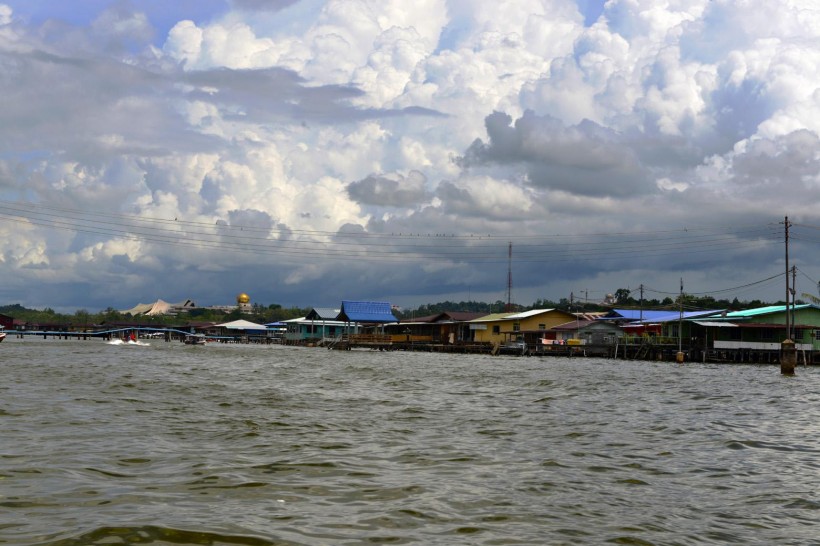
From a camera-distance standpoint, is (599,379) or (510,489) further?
(599,379)

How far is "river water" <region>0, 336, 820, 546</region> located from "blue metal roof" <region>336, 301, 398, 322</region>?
272 feet

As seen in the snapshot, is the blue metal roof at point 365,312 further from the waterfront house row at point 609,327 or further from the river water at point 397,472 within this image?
the river water at point 397,472

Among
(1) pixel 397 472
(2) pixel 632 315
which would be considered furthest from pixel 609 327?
(1) pixel 397 472

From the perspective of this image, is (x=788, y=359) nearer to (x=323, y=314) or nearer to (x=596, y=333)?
(x=596, y=333)

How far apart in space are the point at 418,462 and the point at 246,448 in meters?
2.97

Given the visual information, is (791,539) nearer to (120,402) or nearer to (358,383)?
(120,402)

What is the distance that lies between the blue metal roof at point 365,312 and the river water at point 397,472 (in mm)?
82922

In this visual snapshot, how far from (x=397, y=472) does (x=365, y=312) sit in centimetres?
9624

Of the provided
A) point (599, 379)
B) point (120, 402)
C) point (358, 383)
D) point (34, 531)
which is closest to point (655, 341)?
point (599, 379)

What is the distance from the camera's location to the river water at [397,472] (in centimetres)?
752

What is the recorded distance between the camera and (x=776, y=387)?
32.0 metres

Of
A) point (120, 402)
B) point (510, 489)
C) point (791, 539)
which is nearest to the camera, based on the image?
point (791, 539)

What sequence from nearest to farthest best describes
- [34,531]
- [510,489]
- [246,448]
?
[34,531] < [510,489] < [246,448]

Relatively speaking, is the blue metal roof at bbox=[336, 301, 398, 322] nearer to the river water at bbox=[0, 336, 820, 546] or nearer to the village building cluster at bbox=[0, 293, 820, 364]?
the village building cluster at bbox=[0, 293, 820, 364]
